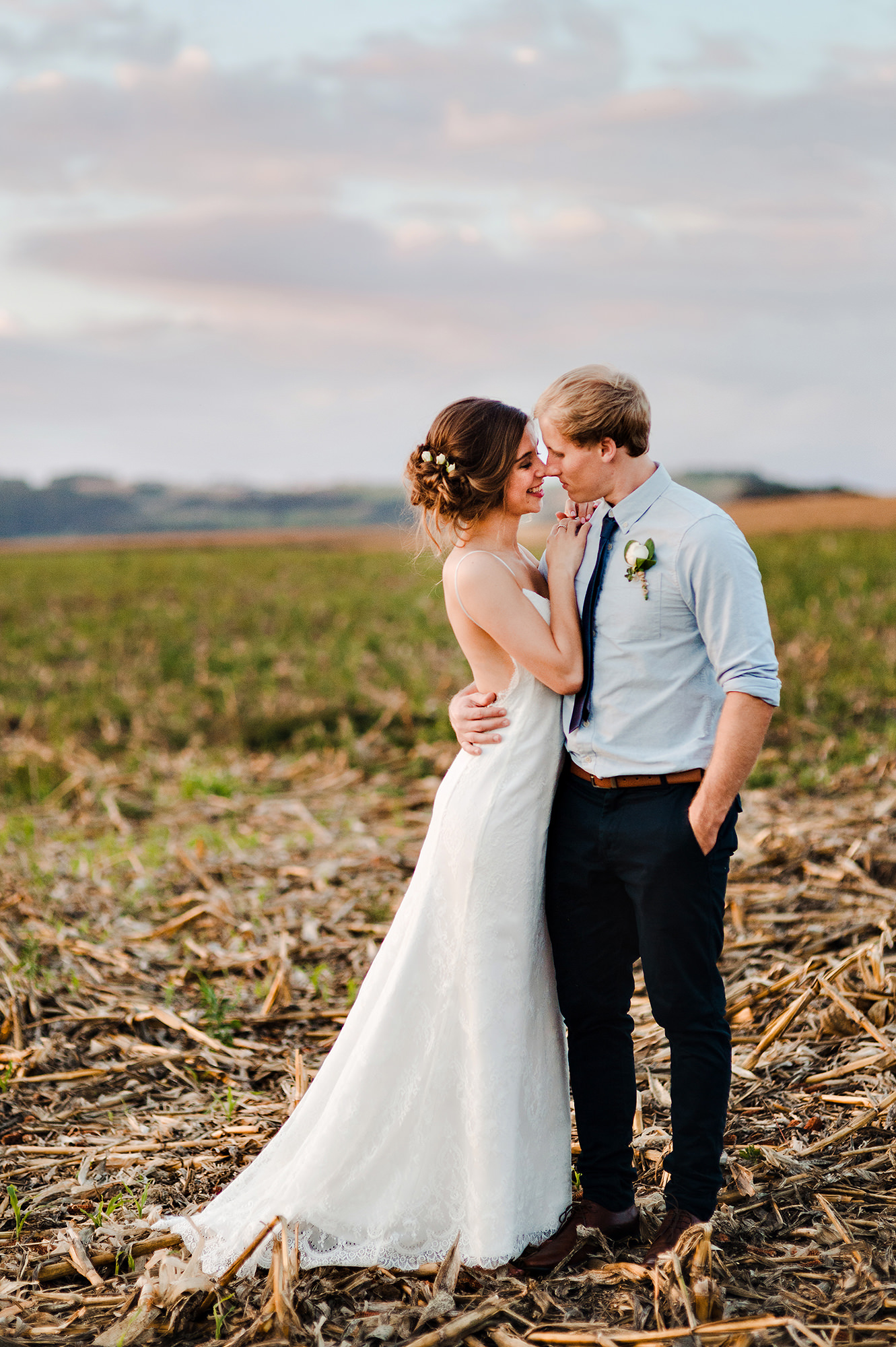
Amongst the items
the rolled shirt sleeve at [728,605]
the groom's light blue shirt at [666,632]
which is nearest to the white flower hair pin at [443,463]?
the groom's light blue shirt at [666,632]

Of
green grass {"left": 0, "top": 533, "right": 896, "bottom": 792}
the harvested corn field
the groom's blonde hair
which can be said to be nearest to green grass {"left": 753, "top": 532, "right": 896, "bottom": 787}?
green grass {"left": 0, "top": 533, "right": 896, "bottom": 792}

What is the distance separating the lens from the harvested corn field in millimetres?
3262

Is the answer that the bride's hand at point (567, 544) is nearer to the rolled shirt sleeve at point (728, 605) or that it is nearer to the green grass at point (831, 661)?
the rolled shirt sleeve at point (728, 605)

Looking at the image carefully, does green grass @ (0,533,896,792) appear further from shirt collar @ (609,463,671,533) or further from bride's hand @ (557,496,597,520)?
shirt collar @ (609,463,671,533)

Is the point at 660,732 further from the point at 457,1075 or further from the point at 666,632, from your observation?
the point at 457,1075

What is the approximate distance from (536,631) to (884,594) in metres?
15.0

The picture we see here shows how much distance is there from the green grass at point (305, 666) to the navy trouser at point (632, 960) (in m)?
2.56

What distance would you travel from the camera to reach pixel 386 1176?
3.54m

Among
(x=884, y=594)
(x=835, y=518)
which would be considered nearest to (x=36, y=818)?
(x=884, y=594)

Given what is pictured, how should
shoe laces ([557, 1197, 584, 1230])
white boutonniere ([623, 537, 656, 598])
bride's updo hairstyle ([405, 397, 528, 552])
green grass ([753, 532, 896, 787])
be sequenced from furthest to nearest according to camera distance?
green grass ([753, 532, 896, 787]) < shoe laces ([557, 1197, 584, 1230]) < bride's updo hairstyle ([405, 397, 528, 552]) < white boutonniere ([623, 537, 656, 598])

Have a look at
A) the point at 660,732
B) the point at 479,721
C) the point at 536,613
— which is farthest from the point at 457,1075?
the point at 536,613

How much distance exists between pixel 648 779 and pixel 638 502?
80 centimetres

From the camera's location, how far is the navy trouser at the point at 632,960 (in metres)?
3.19

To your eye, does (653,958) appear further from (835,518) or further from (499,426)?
(835,518)
